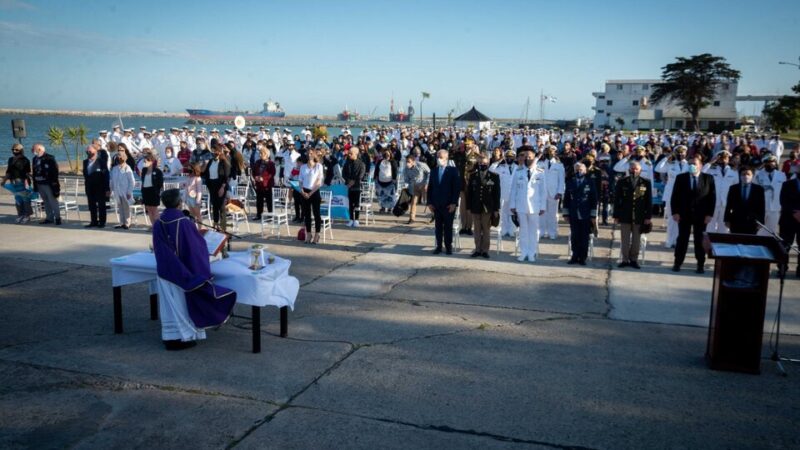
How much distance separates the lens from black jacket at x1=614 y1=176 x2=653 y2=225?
10062 mm

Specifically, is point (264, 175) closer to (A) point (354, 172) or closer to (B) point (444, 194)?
(A) point (354, 172)

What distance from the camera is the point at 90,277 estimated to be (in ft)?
31.9

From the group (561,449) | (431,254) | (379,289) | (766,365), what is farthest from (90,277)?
(766,365)

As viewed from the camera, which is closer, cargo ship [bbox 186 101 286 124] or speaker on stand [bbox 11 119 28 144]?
speaker on stand [bbox 11 119 28 144]

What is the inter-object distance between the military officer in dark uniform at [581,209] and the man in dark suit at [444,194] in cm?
208

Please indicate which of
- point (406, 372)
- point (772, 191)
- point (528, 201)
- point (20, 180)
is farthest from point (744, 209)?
point (20, 180)

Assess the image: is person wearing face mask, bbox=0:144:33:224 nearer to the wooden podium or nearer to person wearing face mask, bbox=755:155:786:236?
the wooden podium

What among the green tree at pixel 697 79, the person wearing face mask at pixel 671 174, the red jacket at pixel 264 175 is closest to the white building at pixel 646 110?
the green tree at pixel 697 79

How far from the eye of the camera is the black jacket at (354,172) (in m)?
14.4

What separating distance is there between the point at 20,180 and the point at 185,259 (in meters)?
11.0

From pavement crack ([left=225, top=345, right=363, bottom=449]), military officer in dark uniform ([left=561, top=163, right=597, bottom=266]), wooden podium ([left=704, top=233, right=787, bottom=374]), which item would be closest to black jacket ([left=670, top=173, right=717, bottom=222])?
military officer in dark uniform ([left=561, top=163, right=597, bottom=266])

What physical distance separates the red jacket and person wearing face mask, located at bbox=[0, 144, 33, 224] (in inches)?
221

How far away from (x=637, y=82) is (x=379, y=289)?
291 feet

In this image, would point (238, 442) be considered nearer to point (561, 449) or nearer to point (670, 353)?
point (561, 449)
